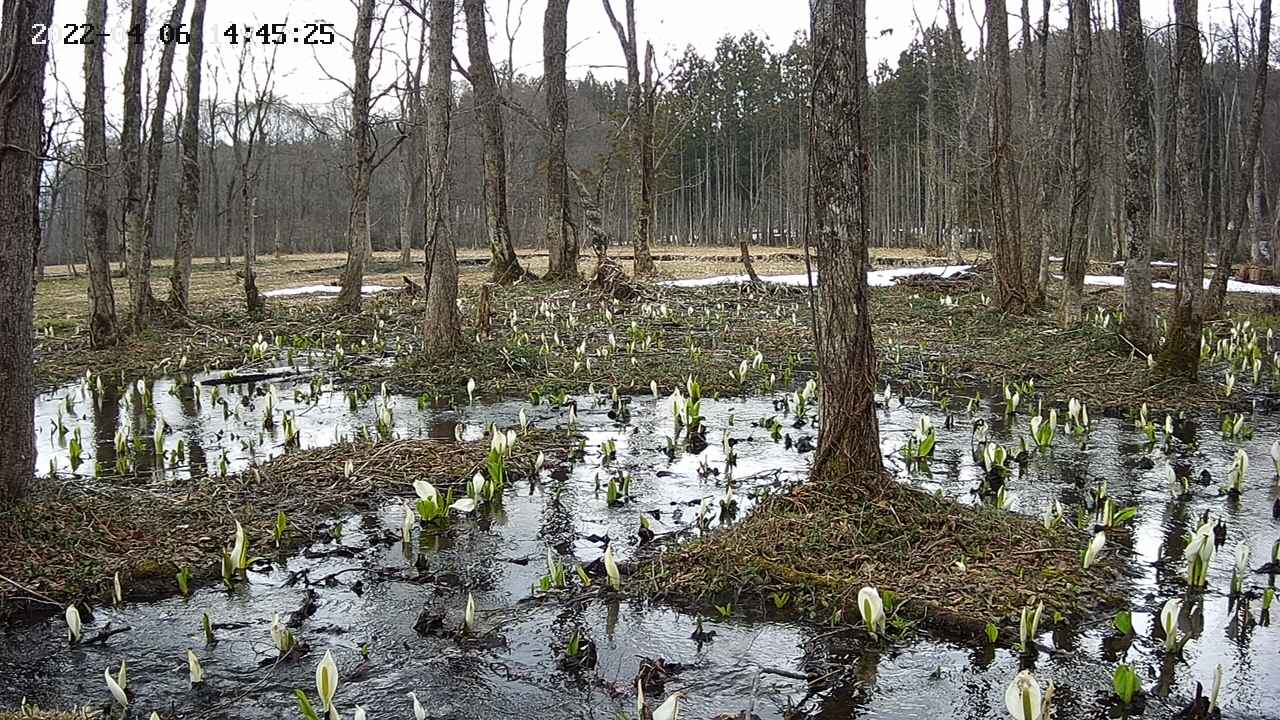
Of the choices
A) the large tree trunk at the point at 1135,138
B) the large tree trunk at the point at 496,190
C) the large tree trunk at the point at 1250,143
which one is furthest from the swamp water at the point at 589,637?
the large tree trunk at the point at 496,190

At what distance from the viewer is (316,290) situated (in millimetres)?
23328

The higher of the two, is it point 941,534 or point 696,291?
point 696,291

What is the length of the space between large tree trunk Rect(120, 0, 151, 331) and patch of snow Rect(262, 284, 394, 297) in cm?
751

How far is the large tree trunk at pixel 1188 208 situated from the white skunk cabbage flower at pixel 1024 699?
7.02 m

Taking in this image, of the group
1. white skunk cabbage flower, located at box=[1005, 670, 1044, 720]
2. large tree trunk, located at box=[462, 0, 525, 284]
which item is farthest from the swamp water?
large tree trunk, located at box=[462, 0, 525, 284]

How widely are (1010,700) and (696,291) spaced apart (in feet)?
55.5

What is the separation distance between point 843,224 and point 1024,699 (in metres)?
2.55

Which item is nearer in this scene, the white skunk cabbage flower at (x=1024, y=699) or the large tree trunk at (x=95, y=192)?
the white skunk cabbage flower at (x=1024, y=699)

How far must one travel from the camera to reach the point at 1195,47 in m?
9.08

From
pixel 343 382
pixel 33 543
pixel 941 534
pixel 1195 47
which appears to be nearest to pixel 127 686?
pixel 33 543

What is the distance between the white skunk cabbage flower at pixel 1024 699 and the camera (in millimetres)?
2994

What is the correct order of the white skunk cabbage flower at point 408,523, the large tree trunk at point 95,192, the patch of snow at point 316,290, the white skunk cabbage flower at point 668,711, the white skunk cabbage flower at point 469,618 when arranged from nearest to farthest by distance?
the white skunk cabbage flower at point 668,711, the white skunk cabbage flower at point 469,618, the white skunk cabbage flower at point 408,523, the large tree trunk at point 95,192, the patch of snow at point 316,290

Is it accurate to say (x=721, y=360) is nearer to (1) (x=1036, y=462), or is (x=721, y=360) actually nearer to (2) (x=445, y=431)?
(2) (x=445, y=431)

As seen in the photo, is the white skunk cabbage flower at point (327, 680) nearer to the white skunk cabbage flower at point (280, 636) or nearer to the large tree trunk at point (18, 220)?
the white skunk cabbage flower at point (280, 636)
